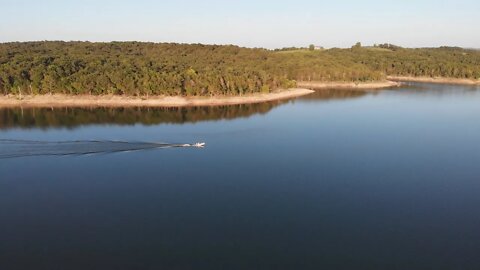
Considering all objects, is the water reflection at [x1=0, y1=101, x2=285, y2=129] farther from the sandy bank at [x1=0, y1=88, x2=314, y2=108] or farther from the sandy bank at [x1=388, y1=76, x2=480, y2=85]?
the sandy bank at [x1=388, y1=76, x2=480, y2=85]

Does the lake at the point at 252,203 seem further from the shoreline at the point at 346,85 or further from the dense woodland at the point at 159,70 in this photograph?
the shoreline at the point at 346,85

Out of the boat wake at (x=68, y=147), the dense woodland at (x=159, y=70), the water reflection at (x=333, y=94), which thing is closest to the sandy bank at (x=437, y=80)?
the dense woodland at (x=159, y=70)

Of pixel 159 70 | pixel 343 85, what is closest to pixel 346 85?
pixel 343 85

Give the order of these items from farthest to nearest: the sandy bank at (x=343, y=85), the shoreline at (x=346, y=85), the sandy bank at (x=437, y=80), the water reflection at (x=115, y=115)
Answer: the sandy bank at (x=437, y=80)
the sandy bank at (x=343, y=85)
the shoreline at (x=346, y=85)
the water reflection at (x=115, y=115)

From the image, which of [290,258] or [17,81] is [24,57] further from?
[290,258]

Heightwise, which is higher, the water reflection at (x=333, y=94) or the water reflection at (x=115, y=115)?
the water reflection at (x=333, y=94)
